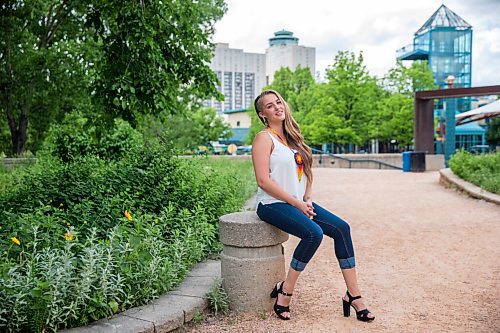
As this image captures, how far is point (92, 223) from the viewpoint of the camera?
4848 mm

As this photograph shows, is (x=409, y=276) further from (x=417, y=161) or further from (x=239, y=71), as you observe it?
(x=239, y=71)

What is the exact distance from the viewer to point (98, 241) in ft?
13.9

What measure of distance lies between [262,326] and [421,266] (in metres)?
2.60

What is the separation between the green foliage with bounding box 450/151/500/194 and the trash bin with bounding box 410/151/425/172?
4.42m

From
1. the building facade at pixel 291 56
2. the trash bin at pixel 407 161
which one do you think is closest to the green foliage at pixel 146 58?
the trash bin at pixel 407 161

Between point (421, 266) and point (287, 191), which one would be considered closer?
point (287, 191)

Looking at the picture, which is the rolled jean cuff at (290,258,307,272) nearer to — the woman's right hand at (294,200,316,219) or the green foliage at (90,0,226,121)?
the woman's right hand at (294,200,316,219)

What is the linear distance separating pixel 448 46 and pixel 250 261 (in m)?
60.0

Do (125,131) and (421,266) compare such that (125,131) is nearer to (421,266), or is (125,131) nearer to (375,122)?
(421,266)

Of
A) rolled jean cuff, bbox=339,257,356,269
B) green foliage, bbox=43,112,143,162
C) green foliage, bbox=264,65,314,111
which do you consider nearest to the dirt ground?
rolled jean cuff, bbox=339,257,356,269

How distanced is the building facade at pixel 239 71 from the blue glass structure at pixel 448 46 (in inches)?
1989

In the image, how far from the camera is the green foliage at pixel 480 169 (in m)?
11.4

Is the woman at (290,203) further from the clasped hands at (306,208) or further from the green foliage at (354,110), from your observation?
the green foliage at (354,110)

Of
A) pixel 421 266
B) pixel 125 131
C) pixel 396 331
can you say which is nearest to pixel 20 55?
pixel 125 131
